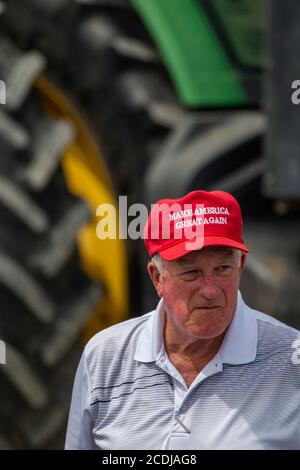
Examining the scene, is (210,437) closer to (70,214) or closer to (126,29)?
(70,214)

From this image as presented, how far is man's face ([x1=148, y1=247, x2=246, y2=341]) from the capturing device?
8.07ft

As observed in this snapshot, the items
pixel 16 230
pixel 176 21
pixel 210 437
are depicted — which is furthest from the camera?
pixel 176 21

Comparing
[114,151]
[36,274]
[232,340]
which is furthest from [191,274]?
[114,151]

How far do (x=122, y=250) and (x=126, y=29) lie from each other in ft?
2.18

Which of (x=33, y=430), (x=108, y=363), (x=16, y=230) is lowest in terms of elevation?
(x=33, y=430)

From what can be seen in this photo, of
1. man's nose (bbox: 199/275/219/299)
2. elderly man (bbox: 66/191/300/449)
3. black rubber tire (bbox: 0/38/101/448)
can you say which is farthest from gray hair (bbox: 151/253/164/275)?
black rubber tire (bbox: 0/38/101/448)

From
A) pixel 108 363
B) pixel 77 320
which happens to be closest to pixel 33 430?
pixel 77 320

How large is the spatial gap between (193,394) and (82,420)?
0.73 ft

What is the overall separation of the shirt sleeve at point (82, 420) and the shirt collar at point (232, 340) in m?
0.11

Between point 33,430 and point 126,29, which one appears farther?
point 126,29

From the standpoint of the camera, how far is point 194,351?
2562mm

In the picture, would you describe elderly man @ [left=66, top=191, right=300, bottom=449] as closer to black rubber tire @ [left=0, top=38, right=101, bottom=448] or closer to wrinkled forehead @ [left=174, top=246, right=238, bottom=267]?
wrinkled forehead @ [left=174, top=246, right=238, bottom=267]

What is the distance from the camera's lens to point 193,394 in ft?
8.29

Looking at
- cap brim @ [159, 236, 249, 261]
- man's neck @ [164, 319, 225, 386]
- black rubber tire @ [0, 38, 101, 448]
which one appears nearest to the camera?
cap brim @ [159, 236, 249, 261]
